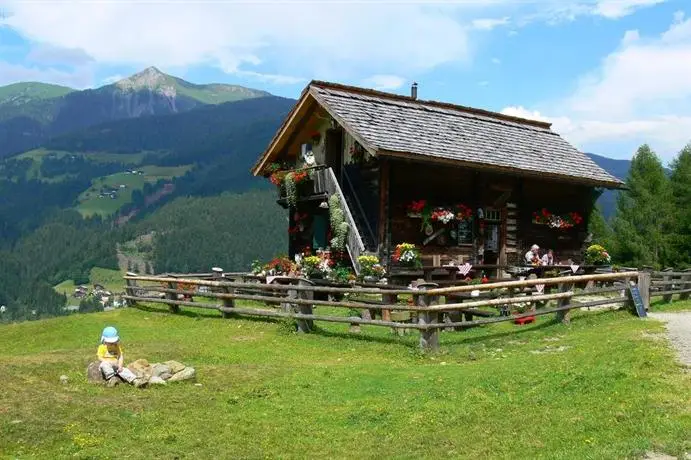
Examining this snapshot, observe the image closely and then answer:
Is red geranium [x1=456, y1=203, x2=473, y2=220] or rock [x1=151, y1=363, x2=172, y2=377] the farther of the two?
red geranium [x1=456, y1=203, x2=473, y2=220]

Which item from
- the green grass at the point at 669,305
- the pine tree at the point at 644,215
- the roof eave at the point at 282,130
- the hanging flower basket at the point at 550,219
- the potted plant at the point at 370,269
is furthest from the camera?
the pine tree at the point at 644,215

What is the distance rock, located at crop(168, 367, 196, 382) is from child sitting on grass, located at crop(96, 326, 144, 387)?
531mm

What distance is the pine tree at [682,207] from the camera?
5138 centimetres

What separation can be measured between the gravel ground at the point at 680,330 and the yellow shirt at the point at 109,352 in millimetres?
8725

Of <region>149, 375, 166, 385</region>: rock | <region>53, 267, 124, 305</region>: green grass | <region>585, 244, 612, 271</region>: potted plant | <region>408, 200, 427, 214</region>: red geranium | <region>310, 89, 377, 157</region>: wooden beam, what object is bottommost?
<region>53, 267, 124, 305</region>: green grass

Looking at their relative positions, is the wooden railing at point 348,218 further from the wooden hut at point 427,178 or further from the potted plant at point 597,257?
the potted plant at point 597,257

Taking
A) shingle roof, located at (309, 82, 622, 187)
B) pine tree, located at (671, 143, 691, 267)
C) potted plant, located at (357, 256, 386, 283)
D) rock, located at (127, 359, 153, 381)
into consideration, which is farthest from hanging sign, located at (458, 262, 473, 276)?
pine tree, located at (671, 143, 691, 267)

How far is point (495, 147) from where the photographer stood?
2570 cm

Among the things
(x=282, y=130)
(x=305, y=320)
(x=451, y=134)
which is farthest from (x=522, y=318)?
(x=282, y=130)

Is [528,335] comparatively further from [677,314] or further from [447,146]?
[447,146]

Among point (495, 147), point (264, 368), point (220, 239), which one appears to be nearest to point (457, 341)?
point (264, 368)

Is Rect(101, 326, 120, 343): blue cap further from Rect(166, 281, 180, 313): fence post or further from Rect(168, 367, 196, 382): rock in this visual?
Rect(166, 281, 180, 313): fence post

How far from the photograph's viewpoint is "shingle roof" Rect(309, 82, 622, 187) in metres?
22.6

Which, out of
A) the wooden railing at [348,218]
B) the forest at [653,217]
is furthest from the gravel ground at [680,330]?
the forest at [653,217]
